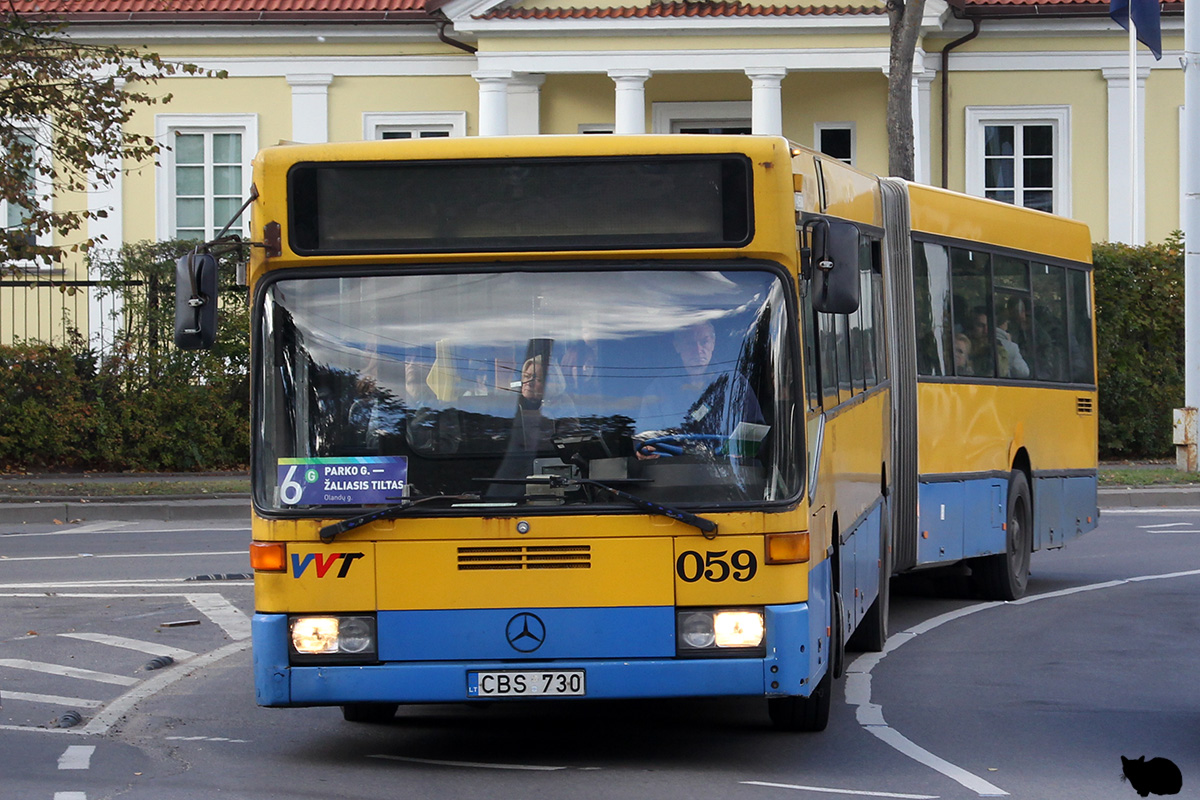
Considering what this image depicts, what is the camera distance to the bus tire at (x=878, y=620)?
10.8 metres

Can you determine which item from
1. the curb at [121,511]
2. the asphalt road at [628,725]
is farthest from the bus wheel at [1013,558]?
the curb at [121,511]

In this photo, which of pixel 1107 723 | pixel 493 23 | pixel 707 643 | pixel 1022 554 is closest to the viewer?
pixel 707 643

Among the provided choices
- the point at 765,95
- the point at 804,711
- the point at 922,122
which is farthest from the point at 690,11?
the point at 804,711

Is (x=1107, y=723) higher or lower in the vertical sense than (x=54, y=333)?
lower

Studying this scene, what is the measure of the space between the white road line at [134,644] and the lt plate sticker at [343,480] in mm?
4069

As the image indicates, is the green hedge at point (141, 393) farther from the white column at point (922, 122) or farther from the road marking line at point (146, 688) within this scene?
the road marking line at point (146, 688)

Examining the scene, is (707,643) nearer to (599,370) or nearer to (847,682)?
(599,370)

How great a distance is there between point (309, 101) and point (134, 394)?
11.0 metres

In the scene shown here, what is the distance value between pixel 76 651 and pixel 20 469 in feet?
46.6

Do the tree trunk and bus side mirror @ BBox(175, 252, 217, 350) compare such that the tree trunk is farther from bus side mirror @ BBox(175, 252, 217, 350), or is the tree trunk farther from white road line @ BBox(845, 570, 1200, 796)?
bus side mirror @ BBox(175, 252, 217, 350)

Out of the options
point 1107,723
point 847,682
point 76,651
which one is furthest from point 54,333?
point 1107,723

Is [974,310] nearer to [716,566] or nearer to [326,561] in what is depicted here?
[716,566]

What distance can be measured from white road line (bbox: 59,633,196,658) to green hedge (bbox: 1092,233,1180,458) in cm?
1806

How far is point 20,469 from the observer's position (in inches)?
962
